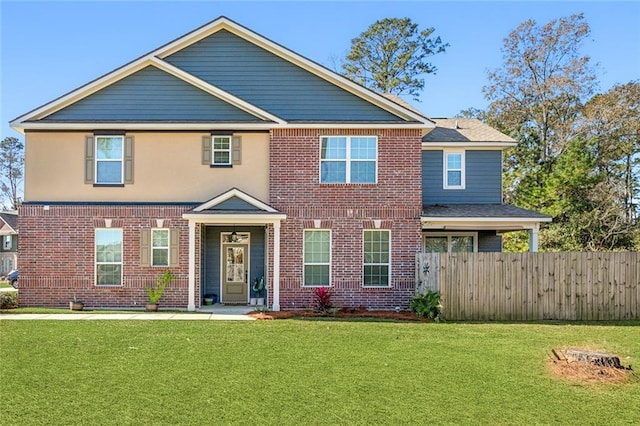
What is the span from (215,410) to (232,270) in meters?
11.0

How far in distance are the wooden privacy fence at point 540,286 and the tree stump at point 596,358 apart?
5352mm

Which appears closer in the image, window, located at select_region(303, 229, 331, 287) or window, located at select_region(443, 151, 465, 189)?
window, located at select_region(303, 229, 331, 287)

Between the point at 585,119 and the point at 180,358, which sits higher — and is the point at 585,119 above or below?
above

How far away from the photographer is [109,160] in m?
16.1

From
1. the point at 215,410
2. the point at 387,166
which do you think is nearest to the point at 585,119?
the point at 387,166

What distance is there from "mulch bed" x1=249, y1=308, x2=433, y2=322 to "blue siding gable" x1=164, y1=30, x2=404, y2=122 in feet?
19.5

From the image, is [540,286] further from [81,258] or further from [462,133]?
[81,258]

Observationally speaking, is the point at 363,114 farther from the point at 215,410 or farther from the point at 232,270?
the point at 215,410

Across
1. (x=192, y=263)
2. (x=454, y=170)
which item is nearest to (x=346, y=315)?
(x=192, y=263)

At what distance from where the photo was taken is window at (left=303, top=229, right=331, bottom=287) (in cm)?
1611

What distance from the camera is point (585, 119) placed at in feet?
99.8

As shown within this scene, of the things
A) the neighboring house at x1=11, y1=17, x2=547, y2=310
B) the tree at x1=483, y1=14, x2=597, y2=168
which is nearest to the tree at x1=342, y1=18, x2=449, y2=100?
the tree at x1=483, y1=14, x2=597, y2=168

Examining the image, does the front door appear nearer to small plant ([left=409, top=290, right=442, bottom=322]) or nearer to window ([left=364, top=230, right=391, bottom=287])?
window ([left=364, top=230, right=391, bottom=287])

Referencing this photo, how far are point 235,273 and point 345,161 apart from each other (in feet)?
17.0
